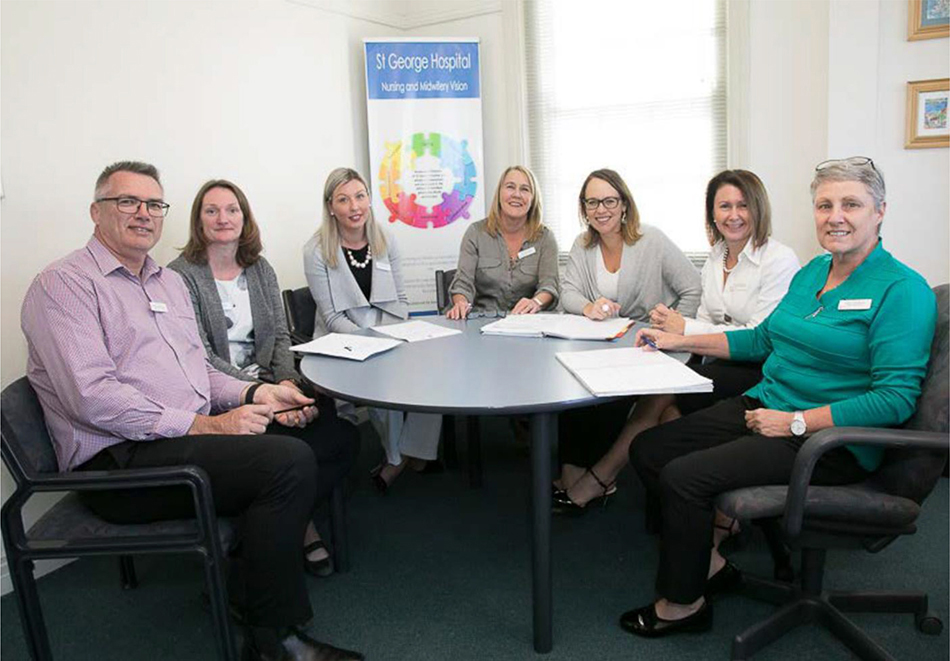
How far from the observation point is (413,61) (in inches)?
160

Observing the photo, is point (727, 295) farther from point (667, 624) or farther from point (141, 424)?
point (141, 424)

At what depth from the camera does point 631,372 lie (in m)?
1.87

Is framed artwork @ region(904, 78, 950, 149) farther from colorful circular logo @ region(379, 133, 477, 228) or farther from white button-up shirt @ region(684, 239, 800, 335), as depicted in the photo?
colorful circular logo @ region(379, 133, 477, 228)

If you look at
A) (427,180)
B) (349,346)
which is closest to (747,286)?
(349,346)

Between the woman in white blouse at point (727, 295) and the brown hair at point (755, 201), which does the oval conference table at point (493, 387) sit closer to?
the woman in white blouse at point (727, 295)

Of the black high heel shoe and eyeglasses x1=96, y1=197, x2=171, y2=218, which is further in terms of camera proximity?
the black high heel shoe

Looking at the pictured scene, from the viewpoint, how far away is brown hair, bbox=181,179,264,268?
Result: 101 inches

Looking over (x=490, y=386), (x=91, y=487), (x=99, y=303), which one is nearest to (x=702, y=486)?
(x=490, y=386)

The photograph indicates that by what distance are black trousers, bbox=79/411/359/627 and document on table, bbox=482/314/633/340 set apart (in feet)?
3.13

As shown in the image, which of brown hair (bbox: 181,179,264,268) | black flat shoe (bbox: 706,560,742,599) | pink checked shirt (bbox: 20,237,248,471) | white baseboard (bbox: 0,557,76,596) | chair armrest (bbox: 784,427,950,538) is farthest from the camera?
brown hair (bbox: 181,179,264,268)

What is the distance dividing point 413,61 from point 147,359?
275cm

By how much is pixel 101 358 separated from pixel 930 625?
7.46ft

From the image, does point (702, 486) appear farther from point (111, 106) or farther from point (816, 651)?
point (111, 106)

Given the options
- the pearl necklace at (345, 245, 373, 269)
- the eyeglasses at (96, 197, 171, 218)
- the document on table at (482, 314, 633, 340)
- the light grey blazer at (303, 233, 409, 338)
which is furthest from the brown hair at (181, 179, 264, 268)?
the document on table at (482, 314, 633, 340)
